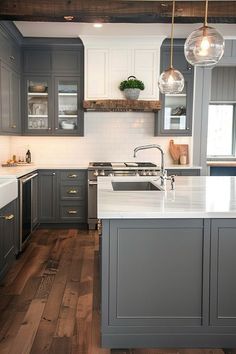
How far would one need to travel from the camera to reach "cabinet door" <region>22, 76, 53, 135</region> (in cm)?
551

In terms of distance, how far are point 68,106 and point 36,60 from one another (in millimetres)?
813

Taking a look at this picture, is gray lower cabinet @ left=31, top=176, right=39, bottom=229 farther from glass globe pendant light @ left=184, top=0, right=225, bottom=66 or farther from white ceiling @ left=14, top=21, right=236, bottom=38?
glass globe pendant light @ left=184, top=0, right=225, bottom=66

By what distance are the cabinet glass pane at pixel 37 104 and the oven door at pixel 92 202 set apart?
1183mm

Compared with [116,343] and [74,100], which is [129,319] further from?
[74,100]

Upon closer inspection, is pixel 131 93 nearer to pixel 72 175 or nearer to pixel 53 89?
pixel 53 89

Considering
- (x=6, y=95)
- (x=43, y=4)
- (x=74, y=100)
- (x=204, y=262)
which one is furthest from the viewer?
(x=74, y=100)

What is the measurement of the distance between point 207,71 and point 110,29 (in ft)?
5.36

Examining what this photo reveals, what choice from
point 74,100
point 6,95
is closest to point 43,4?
point 6,95

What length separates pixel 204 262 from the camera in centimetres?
226

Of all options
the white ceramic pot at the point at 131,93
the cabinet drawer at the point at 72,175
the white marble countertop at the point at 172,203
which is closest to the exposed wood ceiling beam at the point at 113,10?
the white ceramic pot at the point at 131,93

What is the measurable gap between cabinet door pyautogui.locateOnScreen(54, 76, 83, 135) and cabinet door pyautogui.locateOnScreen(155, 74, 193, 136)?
1.23 meters

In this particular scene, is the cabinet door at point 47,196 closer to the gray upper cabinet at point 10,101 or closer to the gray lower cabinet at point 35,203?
the gray lower cabinet at point 35,203

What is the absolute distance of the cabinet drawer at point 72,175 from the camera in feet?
→ 17.4

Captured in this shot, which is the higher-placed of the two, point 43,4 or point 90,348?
point 43,4
